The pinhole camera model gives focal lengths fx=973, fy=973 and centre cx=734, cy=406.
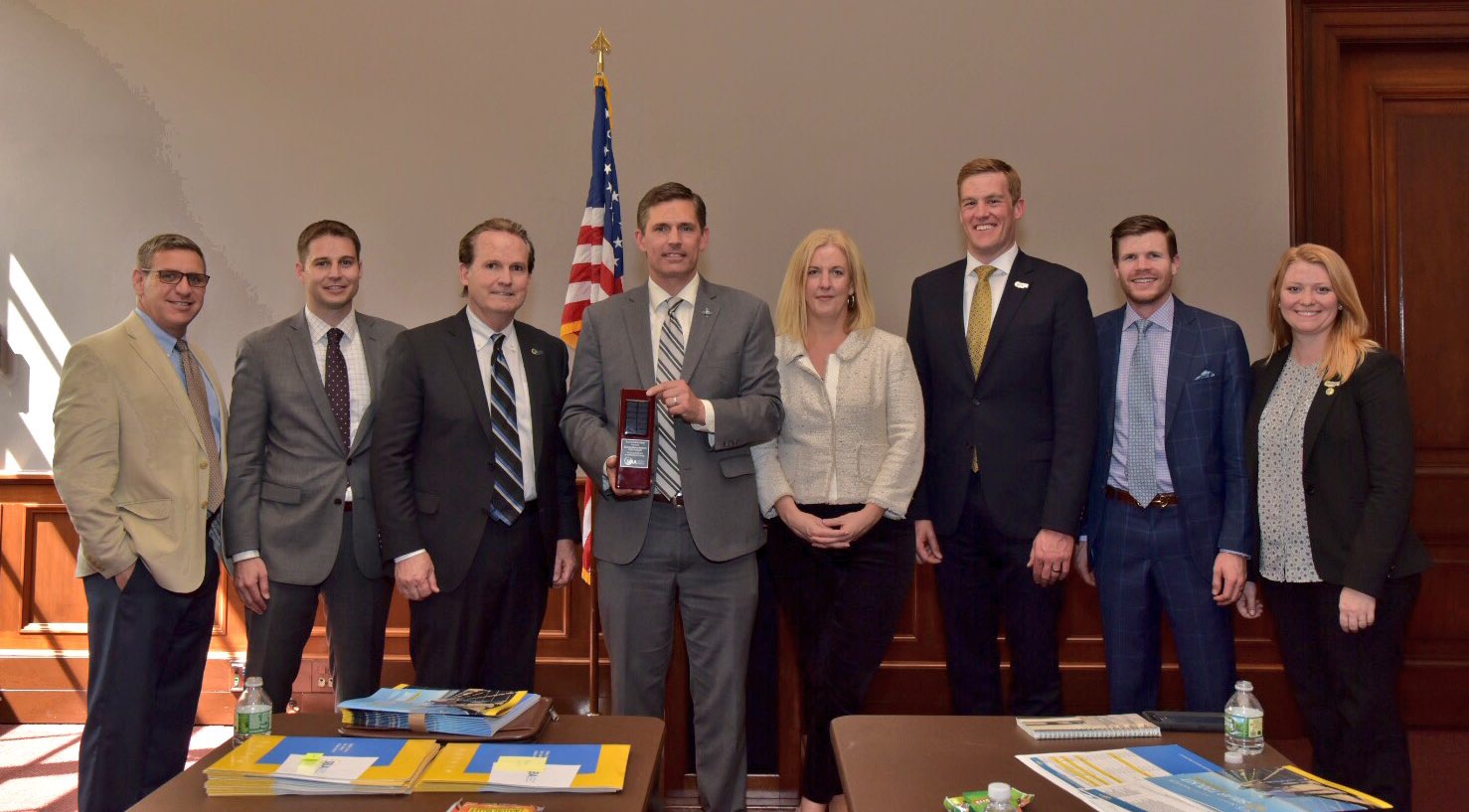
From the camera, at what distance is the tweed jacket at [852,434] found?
2.64 m

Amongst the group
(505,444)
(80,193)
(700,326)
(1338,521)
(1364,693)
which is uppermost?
(80,193)

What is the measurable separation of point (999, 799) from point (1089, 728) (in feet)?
1.71

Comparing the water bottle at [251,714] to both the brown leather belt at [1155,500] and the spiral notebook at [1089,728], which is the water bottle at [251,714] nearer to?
the spiral notebook at [1089,728]

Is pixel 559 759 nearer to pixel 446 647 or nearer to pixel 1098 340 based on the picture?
pixel 446 647

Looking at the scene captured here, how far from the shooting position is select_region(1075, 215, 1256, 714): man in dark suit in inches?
101

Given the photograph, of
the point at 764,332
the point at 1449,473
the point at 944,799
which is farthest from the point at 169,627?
the point at 1449,473

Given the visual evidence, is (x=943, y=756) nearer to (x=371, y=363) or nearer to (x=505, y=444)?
(x=505, y=444)

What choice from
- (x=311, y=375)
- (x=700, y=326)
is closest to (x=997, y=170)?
(x=700, y=326)

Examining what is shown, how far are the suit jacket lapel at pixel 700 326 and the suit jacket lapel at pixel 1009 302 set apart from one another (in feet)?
2.34

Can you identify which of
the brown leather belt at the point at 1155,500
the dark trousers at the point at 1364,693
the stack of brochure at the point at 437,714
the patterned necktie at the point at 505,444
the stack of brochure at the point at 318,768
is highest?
the patterned necktie at the point at 505,444

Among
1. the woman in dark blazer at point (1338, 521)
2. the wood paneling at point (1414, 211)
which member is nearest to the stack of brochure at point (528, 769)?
the woman in dark blazer at point (1338, 521)

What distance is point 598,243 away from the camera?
3691 mm

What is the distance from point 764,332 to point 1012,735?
130 cm

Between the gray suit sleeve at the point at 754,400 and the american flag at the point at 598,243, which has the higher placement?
the american flag at the point at 598,243
